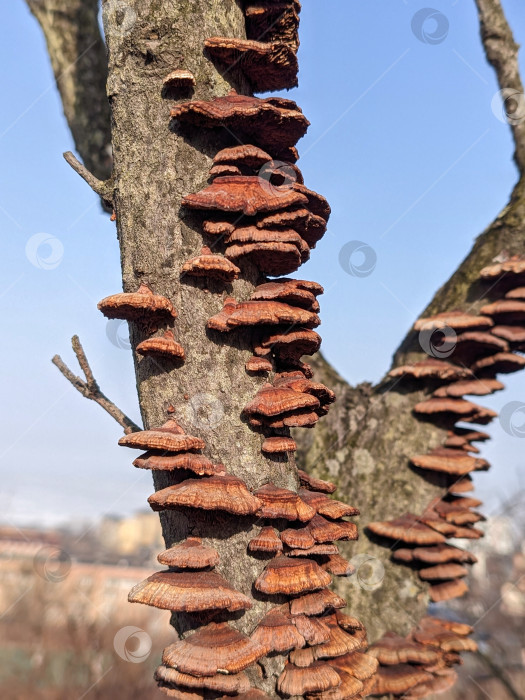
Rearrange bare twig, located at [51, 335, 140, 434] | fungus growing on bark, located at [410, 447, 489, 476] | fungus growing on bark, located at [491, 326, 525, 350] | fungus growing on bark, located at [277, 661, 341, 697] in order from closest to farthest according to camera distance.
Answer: fungus growing on bark, located at [277, 661, 341, 697]
bare twig, located at [51, 335, 140, 434]
fungus growing on bark, located at [410, 447, 489, 476]
fungus growing on bark, located at [491, 326, 525, 350]

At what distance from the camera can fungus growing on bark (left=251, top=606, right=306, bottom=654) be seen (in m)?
2.10

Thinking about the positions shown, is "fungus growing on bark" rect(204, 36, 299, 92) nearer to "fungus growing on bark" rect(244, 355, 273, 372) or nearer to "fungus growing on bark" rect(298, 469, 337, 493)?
"fungus growing on bark" rect(244, 355, 273, 372)

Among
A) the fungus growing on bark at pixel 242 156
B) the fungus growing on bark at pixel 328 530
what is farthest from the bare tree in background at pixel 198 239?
the fungus growing on bark at pixel 328 530

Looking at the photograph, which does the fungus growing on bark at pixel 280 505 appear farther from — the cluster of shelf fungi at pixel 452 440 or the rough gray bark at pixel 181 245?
the cluster of shelf fungi at pixel 452 440

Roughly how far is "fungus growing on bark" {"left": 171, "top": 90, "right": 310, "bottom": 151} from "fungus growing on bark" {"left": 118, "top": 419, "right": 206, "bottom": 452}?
1350 millimetres

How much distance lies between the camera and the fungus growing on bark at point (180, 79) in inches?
93.9

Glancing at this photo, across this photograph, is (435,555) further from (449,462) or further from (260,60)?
(260,60)

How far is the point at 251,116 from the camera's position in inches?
92.0

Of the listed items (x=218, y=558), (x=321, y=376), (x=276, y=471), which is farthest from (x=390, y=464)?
(x=218, y=558)

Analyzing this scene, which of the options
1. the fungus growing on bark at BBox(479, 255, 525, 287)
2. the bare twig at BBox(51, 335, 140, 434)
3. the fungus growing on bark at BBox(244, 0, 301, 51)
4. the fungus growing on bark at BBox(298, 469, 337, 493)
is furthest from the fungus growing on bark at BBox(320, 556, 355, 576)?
the fungus growing on bark at BBox(479, 255, 525, 287)

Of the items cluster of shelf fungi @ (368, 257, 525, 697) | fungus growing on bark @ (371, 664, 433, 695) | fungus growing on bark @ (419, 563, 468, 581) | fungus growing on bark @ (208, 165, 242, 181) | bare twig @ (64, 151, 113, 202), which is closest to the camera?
fungus growing on bark @ (208, 165, 242, 181)

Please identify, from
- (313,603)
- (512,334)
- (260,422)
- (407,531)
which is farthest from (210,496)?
(512,334)

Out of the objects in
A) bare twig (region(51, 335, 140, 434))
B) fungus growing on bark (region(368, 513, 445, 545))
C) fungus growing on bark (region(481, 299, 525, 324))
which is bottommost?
fungus growing on bark (region(368, 513, 445, 545))

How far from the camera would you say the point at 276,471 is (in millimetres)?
2379
